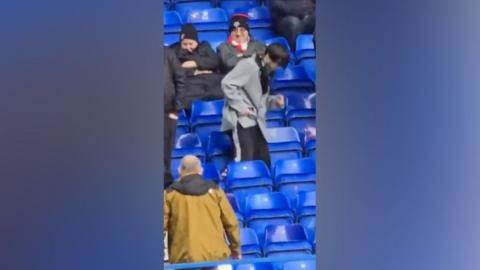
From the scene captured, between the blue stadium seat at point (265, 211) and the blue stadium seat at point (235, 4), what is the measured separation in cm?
69

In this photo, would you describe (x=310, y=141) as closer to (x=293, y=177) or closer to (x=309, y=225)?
(x=293, y=177)

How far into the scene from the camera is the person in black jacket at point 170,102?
245 cm

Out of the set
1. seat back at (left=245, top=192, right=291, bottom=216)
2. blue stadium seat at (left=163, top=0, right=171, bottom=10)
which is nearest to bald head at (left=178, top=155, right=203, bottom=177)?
seat back at (left=245, top=192, right=291, bottom=216)

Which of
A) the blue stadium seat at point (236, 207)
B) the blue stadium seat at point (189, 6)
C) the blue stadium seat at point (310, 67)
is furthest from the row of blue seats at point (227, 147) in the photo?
the blue stadium seat at point (189, 6)

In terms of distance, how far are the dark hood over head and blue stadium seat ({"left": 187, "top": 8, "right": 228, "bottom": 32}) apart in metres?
0.53

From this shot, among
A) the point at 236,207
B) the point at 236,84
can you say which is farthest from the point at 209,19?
the point at 236,207

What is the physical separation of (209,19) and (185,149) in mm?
475

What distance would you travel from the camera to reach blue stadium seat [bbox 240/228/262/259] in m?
2.54
